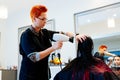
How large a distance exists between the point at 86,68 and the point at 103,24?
198 cm

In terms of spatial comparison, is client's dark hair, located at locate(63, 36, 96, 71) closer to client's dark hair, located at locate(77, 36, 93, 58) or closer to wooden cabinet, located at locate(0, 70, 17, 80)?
client's dark hair, located at locate(77, 36, 93, 58)

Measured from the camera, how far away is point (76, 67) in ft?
4.03

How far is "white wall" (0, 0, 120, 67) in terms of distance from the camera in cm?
340

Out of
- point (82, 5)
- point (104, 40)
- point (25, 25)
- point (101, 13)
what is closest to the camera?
point (104, 40)

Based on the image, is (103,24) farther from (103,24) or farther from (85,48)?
(85,48)

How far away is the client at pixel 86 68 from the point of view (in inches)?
44.4

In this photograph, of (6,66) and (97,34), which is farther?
(6,66)

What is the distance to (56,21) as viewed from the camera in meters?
3.69

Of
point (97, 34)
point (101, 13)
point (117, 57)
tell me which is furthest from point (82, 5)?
point (117, 57)

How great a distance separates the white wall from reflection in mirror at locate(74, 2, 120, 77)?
Answer: 100 mm

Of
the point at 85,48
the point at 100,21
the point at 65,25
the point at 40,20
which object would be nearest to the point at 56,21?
the point at 65,25

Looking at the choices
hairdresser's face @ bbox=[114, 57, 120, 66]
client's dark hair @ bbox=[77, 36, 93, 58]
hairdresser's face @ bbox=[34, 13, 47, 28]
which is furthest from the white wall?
client's dark hair @ bbox=[77, 36, 93, 58]

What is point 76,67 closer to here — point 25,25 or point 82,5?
point 82,5

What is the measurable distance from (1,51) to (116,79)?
12.5ft
